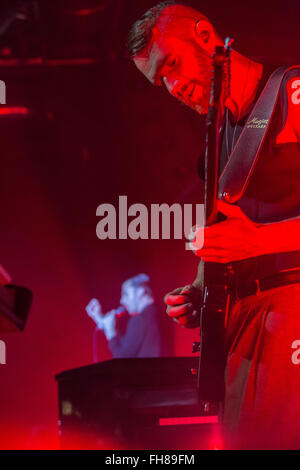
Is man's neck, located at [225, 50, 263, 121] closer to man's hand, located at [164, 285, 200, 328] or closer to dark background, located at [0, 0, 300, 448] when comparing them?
man's hand, located at [164, 285, 200, 328]

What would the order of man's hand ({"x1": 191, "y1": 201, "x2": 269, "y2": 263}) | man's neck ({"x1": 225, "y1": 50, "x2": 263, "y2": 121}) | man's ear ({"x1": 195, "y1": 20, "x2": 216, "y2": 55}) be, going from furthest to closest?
man's ear ({"x1": 195, "y1": 20, "x2": 216, "y2": 55}), man's neck ({"x1": 225, "y1": 50, "x2": 263, "y2": 121}), man's hand ({"x1": 191, "y1": 201, "x2": 269, "y2": 263})

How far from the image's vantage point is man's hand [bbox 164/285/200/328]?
1.82m

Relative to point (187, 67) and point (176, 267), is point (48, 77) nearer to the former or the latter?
point (176, 267)

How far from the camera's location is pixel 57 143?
798 centimetres

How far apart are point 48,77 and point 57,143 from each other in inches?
57.0

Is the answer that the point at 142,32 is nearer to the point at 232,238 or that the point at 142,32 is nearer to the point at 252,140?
the point at 252,140

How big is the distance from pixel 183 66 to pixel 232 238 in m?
0.67

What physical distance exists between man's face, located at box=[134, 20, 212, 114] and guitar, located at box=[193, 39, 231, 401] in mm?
279

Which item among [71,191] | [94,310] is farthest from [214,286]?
[71,191]

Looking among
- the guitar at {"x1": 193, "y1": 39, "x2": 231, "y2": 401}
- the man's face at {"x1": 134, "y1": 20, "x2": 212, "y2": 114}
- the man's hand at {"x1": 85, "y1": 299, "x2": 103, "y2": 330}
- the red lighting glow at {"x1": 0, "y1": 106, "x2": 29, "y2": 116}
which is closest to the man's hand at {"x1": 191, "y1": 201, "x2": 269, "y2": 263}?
the guitar at {"x1": 193, "y1": 39, "x2": 231, "y2": 401}

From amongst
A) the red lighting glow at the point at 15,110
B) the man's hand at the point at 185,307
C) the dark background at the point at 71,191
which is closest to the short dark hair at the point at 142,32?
the man's hand at the point at 185,307

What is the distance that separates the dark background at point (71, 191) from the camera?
6703 millimetres

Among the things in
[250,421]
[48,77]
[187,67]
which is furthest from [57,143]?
[250,421]
